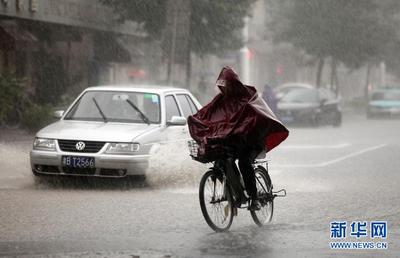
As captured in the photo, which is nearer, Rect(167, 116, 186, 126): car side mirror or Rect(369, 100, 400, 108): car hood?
Rect(167, 116, 186, 126): car side mirror

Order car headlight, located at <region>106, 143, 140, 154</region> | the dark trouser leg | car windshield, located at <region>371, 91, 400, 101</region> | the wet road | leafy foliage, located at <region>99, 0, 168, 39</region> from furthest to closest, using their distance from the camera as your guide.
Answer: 1. car windshield, located at <region>371, 91, 400, 101</region>
2. leafy foliage, located at <region>99, 0, 168, 39</region>
3. car headlight, located at <region>106, 143, 140, 154</region>
4. the dark trouser leg
5. the wet road

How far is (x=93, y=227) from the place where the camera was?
938cm

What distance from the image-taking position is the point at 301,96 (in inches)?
1401

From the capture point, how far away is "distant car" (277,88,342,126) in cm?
3397

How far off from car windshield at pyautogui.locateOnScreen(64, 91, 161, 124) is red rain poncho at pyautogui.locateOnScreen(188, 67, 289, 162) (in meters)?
4.14

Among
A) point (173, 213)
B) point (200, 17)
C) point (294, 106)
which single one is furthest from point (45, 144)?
point (294, 106)

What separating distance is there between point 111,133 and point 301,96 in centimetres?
2359

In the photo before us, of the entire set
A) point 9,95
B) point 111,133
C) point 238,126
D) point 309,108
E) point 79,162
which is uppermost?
point 238,126

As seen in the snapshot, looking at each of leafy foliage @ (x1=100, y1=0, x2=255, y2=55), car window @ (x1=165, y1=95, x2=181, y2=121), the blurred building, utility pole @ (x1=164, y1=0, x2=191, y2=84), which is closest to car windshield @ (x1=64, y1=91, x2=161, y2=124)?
car window @ (x1=165, y1=95, x2=181, y2=121)

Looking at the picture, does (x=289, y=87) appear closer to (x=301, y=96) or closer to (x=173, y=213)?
(x=301, y=96)

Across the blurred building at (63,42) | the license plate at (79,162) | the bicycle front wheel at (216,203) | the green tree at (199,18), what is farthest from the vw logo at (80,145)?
the green tree at (199,18)

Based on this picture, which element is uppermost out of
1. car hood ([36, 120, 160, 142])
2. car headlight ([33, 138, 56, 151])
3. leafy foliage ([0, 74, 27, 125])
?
car hood ([36, 120, 160, 142])

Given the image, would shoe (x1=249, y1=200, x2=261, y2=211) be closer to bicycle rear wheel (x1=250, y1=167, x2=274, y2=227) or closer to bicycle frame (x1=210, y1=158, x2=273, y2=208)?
bicycle rear wheel (x1=250, y1=167, x2=274, y2=227)

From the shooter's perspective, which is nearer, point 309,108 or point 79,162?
point 79,162
